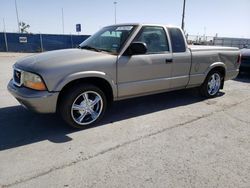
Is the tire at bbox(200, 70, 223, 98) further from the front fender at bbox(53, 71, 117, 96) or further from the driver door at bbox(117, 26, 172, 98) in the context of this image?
the front fender at bbox(53, 71, 117, 96)

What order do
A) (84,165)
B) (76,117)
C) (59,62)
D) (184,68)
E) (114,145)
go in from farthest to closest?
(184,68), (76,117), (59,62), (114,145), (84,165)

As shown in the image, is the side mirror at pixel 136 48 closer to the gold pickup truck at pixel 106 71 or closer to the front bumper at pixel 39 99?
the gold pickup truck at pixel 106 71

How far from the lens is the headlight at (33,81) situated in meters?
3.73

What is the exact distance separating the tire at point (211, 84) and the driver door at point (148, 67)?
1406 mm

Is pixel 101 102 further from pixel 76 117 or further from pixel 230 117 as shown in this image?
pixel 230 117

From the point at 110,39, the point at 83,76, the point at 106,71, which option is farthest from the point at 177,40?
the point at 83,76

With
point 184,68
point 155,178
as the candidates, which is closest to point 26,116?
point 155,178

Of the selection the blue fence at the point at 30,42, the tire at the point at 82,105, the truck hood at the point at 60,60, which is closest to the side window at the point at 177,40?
the truck hood at the point at 60,60

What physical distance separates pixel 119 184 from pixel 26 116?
2.85 metres

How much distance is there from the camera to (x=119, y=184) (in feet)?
8.84

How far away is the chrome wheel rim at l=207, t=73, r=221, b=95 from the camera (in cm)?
629

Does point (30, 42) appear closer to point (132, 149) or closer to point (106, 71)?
point (106, 71)

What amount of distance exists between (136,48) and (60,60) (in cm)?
138

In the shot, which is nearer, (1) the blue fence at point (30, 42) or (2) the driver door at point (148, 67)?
(2) the driver door at point (148, 67)
